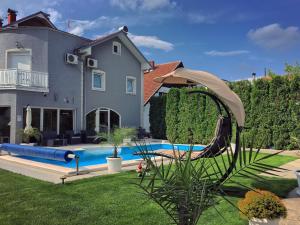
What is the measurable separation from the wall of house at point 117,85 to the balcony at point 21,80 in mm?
4099

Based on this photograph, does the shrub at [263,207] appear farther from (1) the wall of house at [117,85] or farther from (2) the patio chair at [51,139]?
(1) the wall of house at [117,85]

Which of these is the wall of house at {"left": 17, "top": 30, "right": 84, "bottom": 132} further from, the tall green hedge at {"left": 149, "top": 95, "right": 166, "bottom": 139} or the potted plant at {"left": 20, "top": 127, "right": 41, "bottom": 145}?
the tall green hedge at {"left": 149, "top": 95, "right": 166, "bottom": 139}

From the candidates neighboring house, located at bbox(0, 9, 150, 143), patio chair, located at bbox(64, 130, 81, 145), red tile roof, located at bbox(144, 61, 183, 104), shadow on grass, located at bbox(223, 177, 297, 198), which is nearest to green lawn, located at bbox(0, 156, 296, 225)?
shadow on grass, located at bbox(223, 177, 297, 198)

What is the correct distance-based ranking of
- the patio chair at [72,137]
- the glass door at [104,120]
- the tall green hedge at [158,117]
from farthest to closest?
the tall green hedge at [158,117]
the glass door at [104,120]
the patio chair at [72,137]

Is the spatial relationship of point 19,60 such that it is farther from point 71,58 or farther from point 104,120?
point 104,120

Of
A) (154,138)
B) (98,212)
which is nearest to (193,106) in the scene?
(154,138)

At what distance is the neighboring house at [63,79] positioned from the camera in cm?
1766

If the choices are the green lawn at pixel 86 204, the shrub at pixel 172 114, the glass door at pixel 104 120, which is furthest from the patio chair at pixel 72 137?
the green lawn at pixel 86 204

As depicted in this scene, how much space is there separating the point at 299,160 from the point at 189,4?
11002mm

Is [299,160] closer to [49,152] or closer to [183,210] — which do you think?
[49,152]

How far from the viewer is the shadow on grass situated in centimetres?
706

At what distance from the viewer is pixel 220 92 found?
21.5ft

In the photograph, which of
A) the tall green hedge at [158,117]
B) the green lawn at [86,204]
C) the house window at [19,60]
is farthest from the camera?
the tall green hedge at [158,117]

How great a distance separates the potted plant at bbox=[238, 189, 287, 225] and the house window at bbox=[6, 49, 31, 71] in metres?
18.2
